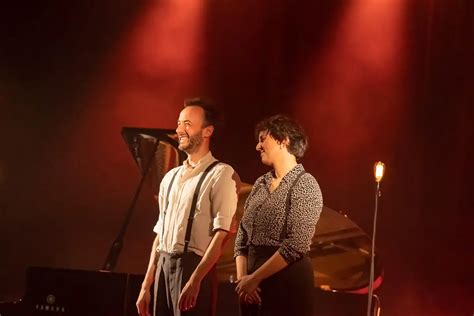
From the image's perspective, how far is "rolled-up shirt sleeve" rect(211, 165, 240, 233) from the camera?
9.05 feet

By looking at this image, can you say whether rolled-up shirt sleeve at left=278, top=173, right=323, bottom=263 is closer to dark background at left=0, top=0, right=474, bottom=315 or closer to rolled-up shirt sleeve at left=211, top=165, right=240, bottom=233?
rolled-up shirt sleeve at left=211, top=165, right=240, bottom=233

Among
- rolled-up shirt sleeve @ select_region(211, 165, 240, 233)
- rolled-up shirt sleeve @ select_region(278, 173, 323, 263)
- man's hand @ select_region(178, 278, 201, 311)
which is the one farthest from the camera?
rolled-up shirt sleeve @ select_region(211, 165, 240, 233)

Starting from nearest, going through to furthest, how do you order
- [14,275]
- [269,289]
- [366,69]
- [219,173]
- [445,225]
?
1. [269,289]
2. [219,173]
3. [445,225]
4. [366,69]
5. [14,275]

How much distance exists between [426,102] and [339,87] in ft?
2.20

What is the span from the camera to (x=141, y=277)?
131 inches

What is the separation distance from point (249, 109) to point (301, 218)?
2689 mm

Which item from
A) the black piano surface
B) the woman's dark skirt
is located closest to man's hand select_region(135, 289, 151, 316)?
the black piano surface

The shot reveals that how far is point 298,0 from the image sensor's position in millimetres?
5137

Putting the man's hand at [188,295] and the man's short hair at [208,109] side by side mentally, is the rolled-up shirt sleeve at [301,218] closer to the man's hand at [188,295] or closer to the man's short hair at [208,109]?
the man's hand at [188,295]

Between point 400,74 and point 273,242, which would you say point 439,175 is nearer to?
point 400,74

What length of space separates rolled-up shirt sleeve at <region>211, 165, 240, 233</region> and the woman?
0.32 feet

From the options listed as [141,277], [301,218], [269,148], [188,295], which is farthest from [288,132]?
[141,277]

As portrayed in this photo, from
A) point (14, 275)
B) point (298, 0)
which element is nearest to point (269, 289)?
point (298, 0)

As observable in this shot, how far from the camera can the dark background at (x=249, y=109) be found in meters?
4.64
